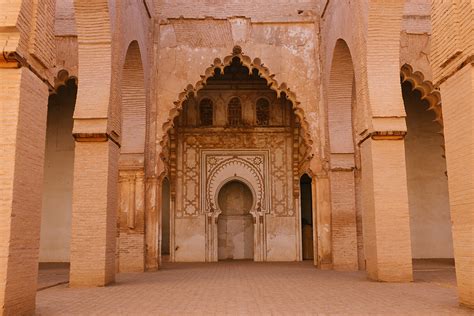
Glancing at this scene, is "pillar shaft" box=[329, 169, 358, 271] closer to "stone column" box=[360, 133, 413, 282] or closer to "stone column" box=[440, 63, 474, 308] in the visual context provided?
"stone column" box=[360, 133, 413, 282]

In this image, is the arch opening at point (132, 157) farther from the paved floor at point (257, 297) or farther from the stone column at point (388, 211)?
the stone column at point (388, 211)

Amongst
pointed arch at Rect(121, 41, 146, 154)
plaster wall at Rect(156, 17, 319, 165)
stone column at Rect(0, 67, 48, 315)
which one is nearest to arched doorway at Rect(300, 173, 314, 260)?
plaster wall at Rect(156, 17, 319, 165)

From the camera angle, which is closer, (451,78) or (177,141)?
(451,78)

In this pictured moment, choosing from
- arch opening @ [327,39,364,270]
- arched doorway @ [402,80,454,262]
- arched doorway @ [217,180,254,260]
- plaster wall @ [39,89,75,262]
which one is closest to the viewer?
arch opening @ [327,39,364,270]

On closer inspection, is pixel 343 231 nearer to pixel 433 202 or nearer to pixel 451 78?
pixel 433 202

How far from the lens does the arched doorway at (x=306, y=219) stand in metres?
17.1

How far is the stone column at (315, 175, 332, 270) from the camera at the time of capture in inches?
494

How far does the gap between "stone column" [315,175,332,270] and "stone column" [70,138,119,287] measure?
18.2ft

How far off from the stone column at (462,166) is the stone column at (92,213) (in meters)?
5.45

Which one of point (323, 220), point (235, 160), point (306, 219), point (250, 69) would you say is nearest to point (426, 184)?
point (306, 219)

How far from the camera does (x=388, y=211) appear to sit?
8.95m

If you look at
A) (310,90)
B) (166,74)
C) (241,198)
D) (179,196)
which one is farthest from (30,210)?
(241,198)

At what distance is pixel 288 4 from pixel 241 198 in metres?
7.19

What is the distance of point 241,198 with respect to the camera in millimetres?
18047
